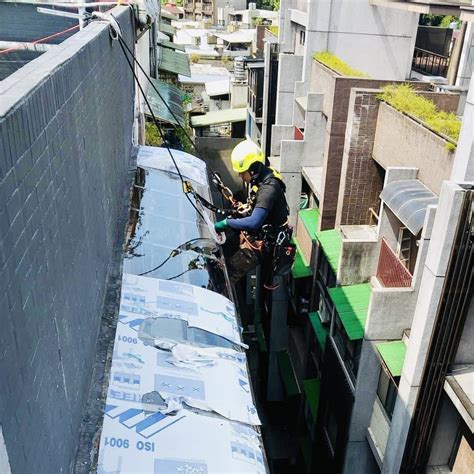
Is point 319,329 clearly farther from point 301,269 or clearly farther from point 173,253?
point 173,253

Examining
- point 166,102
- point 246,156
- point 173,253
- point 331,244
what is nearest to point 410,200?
point 246,156

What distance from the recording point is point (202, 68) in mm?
43562

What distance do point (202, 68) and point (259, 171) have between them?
37321 millimetres

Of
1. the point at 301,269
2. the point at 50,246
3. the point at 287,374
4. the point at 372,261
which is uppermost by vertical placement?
the point at 50,246

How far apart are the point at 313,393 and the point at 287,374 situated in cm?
314

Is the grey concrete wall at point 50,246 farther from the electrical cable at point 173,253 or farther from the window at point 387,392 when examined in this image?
the window at point 387,392

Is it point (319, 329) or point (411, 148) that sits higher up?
point (411, 148)

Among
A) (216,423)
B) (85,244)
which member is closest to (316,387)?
(216,423)

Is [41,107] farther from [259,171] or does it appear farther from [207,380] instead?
[259,171]

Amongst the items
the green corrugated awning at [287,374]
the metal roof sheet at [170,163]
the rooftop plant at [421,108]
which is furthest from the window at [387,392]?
the green corrugated awning at [287,374]

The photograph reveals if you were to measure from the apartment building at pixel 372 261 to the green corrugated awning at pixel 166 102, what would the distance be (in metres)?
3.51

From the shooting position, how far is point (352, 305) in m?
10.7

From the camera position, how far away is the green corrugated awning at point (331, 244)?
1184 cm

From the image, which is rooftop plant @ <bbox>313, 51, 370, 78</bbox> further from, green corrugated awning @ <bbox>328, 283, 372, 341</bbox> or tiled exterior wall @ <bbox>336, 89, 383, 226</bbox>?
green corrugated awning @ <bbox>328, 283, 372, 341</bbox>
